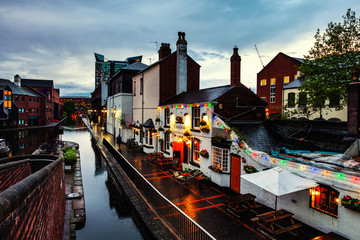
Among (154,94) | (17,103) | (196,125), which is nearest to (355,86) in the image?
(196,125)

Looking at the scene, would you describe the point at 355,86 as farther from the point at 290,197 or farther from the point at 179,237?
the point at 179,237

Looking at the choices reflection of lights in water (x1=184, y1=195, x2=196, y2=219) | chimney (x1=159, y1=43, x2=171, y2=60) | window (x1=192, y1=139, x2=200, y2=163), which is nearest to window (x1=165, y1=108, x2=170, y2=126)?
window (x1=192, y1=139, x2=200, y2=163)

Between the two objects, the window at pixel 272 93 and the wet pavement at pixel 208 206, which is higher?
the window at pixel 272 93

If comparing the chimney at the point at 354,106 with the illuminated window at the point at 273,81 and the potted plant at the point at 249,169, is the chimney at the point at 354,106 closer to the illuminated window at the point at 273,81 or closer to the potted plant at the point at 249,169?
the potted plant at the point at 249,169

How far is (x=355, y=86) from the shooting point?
9984 mm

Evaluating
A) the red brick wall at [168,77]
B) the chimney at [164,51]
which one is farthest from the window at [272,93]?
the red brick wall at [168,77]

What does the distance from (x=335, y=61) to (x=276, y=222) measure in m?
14.4

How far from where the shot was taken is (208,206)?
11.0 metres

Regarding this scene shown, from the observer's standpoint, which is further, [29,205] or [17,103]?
[17,103]

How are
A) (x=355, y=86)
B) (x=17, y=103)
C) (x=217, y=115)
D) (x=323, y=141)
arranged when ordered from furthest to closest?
(x=17, y=103), (x=217, y=115), (x=323, y=141), (x=355, y=86)

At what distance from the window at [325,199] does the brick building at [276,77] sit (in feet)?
109

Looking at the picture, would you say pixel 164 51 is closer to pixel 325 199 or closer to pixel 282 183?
pixel 282 183

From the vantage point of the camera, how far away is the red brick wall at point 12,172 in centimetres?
630

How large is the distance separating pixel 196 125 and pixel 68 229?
10065 mm
